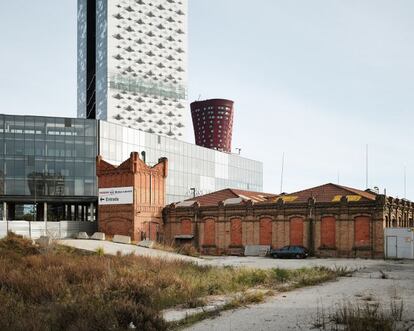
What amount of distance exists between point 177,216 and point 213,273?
2673 cm

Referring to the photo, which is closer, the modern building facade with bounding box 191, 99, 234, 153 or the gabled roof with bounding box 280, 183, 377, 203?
the gabled roof with bounding box 280, 183, 377, 203

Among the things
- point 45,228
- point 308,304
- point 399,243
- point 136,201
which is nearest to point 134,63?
point 136,201

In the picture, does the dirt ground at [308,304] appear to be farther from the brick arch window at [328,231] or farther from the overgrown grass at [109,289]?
the brick arch window at [328,231]

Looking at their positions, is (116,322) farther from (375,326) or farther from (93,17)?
(93,17)

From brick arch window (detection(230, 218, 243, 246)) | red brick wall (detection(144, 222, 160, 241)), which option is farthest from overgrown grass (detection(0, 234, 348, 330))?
red brick wall (detection(144, 222, 160, 241))

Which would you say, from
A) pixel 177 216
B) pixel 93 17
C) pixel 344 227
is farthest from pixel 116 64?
pixel 344 227

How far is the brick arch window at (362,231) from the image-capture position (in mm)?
39281

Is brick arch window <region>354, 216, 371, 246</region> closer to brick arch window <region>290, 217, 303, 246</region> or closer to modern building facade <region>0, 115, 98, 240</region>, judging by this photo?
brick arch window <region>290, 217, 303, 246</region>

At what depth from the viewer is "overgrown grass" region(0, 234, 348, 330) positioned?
488 inches

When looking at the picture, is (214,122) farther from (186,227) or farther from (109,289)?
(109,289)

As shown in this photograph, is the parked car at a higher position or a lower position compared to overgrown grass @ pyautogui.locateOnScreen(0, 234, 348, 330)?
lower

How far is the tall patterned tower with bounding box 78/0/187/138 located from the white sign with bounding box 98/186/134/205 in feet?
278

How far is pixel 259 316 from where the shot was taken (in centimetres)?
1398

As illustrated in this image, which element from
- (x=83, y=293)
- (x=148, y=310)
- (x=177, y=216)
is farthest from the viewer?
(x=177, y=216)
